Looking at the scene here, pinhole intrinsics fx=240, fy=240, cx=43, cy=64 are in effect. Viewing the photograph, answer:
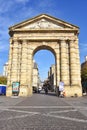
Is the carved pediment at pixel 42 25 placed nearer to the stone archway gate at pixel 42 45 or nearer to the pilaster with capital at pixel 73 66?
the stone archway gate at pixel 42 45

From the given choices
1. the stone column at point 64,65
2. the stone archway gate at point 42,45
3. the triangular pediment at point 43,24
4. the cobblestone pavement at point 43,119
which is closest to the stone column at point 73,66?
the stone archway gate at point 42,45

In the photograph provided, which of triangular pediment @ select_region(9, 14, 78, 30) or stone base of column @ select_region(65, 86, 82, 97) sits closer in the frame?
stone base of column @ select_region(65, 86, 82, 97)

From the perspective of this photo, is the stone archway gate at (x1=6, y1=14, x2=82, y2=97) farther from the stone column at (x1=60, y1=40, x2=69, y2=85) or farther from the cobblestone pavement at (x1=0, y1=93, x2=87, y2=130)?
the cobblestone pavement at (x1=0, y1=93, x2=87, y2=130)

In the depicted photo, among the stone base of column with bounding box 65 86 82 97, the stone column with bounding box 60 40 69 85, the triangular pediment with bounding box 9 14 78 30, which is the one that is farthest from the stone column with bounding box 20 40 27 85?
the stone base of column with bounding box 65 86 82 97

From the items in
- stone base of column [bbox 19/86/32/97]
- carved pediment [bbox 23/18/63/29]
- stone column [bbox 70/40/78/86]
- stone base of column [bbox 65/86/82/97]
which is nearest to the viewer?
stone base of column [bbox 65/86/82/97]

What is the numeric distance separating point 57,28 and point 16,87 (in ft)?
52.8

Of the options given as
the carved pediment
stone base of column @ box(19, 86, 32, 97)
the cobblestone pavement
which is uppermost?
the carved pediment

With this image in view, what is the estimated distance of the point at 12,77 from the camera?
173 feet

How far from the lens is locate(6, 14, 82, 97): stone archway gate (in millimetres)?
52156

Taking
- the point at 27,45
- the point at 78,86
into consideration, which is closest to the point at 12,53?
the point at 27,45

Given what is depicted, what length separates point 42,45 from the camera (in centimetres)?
5447

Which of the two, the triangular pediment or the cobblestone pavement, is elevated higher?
the triangular pediment

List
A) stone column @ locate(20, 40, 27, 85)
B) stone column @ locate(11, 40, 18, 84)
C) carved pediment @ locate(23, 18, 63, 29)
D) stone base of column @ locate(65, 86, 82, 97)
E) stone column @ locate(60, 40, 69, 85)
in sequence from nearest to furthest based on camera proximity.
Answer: stone base of column @ locate(65, 86, 82, 97) < stone column @ locate(60, 40, 69, 85) < stone column @ locate(20, 40, 27, 85) < stone column @ locate(11, 40, 18, 84) < carved pediment @ locate(23, 18, 63, 29)

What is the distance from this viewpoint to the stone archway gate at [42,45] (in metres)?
52.2
